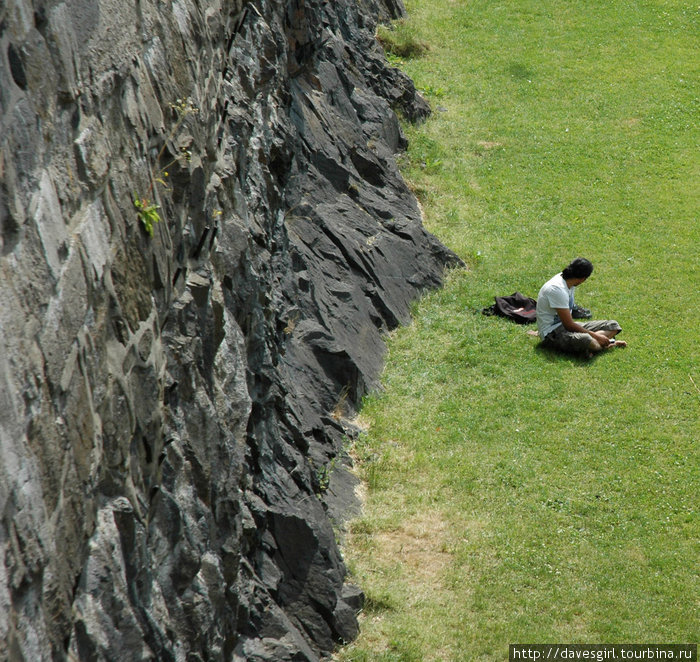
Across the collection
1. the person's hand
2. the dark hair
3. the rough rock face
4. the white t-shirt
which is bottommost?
the person's hand

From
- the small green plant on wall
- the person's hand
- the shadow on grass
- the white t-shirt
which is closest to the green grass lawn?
the shadow on grass

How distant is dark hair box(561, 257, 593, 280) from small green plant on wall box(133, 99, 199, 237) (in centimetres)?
673

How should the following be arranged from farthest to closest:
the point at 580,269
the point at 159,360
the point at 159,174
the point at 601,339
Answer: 1. the point at 601,339
2. the point at 580,269
3. the point at 159,174
4. the point at 159,360

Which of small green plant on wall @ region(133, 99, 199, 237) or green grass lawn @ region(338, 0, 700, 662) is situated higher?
small green plant on wall @ region(133, 99, 199, 237)

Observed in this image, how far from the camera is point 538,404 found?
33.1 feet

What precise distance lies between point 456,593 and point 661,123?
14.7 metres

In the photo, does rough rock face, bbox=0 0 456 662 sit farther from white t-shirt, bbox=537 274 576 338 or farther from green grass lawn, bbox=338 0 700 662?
white t-shirt, bbox=537 274 576 338

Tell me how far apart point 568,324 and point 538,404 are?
55.1 inches

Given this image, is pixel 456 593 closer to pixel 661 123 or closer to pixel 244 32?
pixel 244 32

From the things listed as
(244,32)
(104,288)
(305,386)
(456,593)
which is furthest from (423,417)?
(104,288)

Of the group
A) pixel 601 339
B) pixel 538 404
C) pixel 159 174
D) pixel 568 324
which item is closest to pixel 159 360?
pixel 159 174

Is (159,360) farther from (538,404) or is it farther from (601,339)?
(601,339)

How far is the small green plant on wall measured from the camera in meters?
4.12

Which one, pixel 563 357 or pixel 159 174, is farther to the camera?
pixel 563 357
